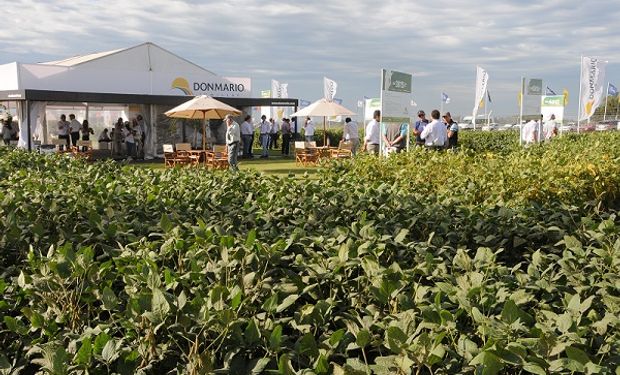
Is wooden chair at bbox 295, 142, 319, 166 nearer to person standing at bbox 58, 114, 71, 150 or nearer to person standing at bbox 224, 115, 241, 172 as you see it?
person standing at bbox 224, 115, 241, 172

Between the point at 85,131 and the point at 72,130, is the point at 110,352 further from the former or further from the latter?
the point at 85,131

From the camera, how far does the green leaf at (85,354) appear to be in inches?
64.8

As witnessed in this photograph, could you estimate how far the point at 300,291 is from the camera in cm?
219

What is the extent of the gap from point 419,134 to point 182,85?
10.8 meters

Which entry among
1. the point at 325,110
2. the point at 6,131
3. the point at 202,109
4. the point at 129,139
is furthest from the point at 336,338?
the point at 6,131

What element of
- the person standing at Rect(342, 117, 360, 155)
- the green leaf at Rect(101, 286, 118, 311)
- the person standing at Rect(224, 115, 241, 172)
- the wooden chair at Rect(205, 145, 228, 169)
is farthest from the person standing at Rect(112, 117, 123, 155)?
the green leaf at Rect(101, 286, 118, 311)

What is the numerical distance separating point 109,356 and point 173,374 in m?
0.19

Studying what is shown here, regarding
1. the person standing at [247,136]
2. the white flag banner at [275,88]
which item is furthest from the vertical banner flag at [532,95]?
the white flag banner at [275,88]

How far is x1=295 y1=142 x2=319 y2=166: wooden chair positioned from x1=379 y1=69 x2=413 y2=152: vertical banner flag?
4451 mm

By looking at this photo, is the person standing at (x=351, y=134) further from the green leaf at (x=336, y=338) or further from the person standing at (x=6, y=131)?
the green leaf at (x=336, y=338)

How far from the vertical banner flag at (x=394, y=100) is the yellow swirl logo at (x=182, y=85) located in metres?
10.2

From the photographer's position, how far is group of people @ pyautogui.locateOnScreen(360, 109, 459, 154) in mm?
13836

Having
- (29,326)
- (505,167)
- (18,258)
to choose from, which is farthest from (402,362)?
(505,167)

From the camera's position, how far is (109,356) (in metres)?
1.67
